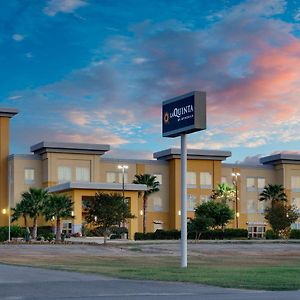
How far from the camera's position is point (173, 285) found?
2403 centimetres

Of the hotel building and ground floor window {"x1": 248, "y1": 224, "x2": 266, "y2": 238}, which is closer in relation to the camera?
the hotel building

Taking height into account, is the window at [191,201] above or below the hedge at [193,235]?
above

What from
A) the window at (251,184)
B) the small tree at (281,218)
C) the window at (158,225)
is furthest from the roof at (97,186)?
the window at (251,184)

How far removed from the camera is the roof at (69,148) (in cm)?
10950

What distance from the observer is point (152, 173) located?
389ft

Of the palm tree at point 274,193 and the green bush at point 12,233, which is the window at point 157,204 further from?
the green bush at point 12,233

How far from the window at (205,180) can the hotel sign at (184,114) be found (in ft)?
281

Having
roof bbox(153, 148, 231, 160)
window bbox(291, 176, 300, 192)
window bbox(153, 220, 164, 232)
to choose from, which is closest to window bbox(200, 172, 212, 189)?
roof bbox(153, 148, 231, 160)

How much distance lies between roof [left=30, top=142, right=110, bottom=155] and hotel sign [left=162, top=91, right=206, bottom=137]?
245 feet

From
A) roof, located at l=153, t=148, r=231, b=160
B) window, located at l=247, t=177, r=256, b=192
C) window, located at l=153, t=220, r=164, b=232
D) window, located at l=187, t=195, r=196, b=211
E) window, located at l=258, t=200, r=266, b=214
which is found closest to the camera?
window, located at l=153, t=220, r=164, b=232

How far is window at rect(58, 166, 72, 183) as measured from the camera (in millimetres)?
110019

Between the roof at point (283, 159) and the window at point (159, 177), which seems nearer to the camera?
the window at point (159, 177)

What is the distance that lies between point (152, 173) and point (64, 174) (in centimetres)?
1496

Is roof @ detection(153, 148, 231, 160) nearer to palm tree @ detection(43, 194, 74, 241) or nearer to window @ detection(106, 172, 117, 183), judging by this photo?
window @ detection(106, 172, 117, 183)
